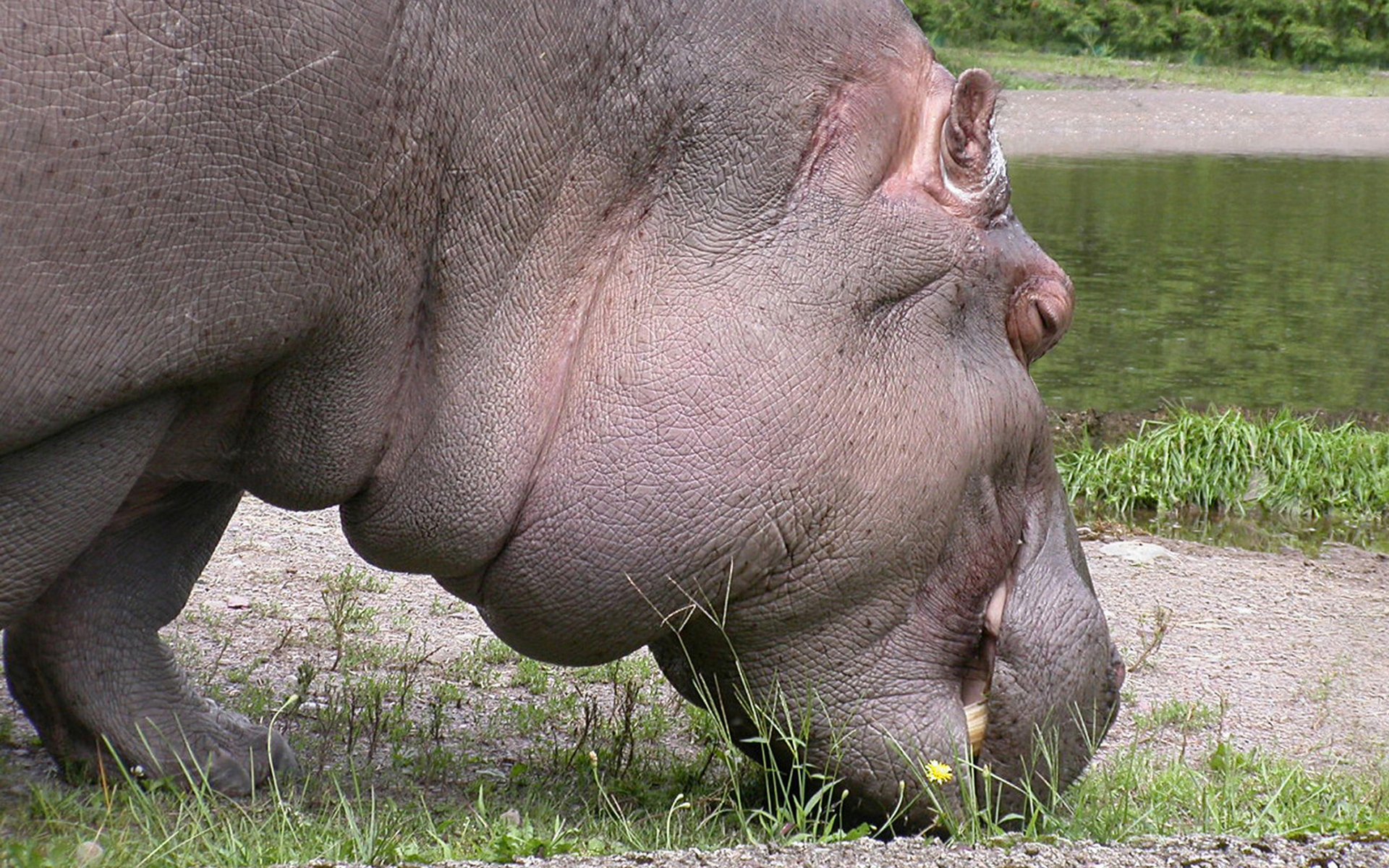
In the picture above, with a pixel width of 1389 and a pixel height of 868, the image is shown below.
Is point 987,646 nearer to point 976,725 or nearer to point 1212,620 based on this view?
point 976,725

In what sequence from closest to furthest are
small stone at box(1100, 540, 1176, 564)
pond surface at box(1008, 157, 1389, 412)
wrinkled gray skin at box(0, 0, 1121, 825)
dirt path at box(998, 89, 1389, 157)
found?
wrinkled gray skin at box(0, 0, 1121, 825) < small stone at box(1100, 540, 1176, 564) < pond surface at box(1008, 157, 1389, 412) < dirt path at box(998, 89, 1389, 157)

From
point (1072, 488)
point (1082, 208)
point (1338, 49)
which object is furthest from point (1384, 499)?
point (1338, 49)

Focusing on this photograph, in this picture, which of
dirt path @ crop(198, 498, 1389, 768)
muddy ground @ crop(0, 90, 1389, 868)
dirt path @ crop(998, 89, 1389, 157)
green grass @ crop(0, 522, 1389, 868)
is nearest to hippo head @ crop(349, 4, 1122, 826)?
green grass @ crop(0, 522, 1389, 868)

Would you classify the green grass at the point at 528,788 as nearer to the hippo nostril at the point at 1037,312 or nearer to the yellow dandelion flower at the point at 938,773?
the yellow dandelion flower at the point at 938,773

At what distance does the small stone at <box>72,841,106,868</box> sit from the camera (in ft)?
8.57

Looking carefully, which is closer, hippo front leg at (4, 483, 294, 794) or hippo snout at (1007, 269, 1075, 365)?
hippo snout at (1007, 269, 1075, 365)

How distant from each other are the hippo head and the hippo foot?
87 cm

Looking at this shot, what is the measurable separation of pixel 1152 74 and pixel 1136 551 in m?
29.6

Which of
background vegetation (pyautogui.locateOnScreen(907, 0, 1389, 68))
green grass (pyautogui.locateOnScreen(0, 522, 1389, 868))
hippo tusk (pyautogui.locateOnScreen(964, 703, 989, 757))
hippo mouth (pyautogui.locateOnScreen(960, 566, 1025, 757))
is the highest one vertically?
background vegetation (pyautogui.locateOnScreen(907, 0, 1389, 68))

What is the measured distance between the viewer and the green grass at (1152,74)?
32375mm

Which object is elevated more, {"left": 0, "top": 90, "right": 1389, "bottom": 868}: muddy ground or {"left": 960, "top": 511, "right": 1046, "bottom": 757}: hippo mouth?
{"left": 960, "top": 511, "right": 1046, "bottom": 757}: hippo mouth

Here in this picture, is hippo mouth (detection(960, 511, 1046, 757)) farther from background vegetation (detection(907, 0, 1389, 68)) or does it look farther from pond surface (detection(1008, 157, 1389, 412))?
background vegetation (detection(907, 0, 1389, 68))

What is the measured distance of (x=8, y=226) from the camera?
238 centimetres

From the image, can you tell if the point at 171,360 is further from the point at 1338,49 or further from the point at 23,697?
the point at 1338,49
